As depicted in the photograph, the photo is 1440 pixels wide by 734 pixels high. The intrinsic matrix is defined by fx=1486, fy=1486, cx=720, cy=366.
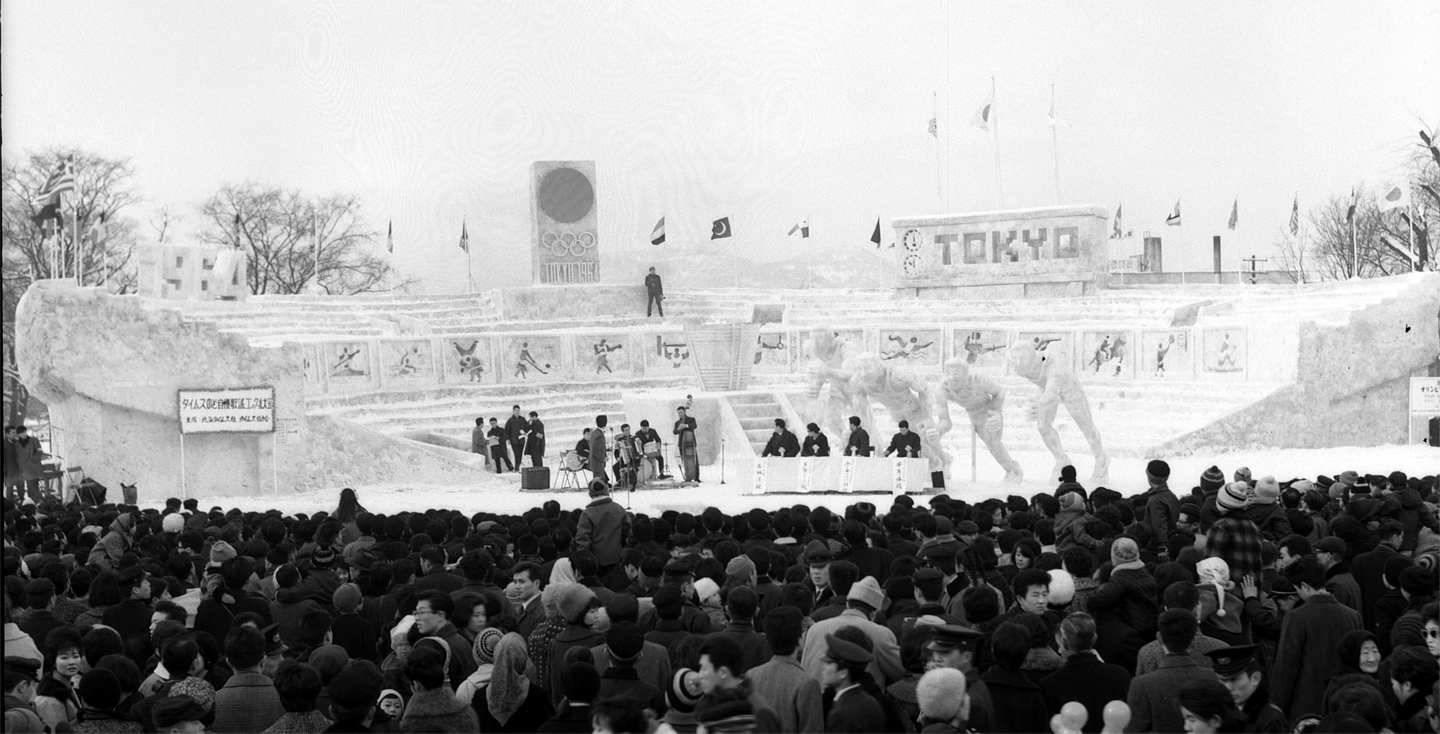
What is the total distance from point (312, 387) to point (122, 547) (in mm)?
16828

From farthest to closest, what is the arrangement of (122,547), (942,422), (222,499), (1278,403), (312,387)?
1. (312,387)
2. (1278,403)
3. (222,499)
4. (942,422)
5. (122,547)

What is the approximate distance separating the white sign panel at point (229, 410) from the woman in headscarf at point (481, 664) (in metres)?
16.9

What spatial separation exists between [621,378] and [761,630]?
24.5 meters

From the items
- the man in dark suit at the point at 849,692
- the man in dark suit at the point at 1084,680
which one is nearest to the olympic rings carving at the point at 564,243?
the man in dark suit at the point at 1084,680

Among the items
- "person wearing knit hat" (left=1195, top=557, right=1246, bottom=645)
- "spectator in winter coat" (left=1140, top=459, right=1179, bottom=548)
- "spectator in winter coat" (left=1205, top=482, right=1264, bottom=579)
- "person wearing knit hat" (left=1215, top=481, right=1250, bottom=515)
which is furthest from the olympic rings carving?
"person wearing knit hat" (left=1195, top=557, right=1246, bottom=645)

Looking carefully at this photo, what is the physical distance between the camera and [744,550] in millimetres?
9586

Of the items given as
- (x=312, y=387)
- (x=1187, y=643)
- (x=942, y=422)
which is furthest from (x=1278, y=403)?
(x=1187, y=643)

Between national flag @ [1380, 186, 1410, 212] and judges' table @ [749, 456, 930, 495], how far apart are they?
1877 cm

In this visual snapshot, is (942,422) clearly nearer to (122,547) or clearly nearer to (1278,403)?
(1278,403)

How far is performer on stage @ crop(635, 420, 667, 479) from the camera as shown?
23.2 m

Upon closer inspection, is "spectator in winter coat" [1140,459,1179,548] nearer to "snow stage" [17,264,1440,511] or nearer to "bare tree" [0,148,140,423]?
"snow stage" [17,264,1440,511]

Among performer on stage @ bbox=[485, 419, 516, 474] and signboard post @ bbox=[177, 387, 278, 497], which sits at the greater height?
signboard post @ bbox=[177, 387, 278, 497]

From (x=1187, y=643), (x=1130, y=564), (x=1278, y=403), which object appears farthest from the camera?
(x=1278, y=403)

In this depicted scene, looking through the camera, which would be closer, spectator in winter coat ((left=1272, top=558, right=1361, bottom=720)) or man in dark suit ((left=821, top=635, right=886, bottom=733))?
man in dark suit ((left=821, top=635, right=886, bottom=733))
